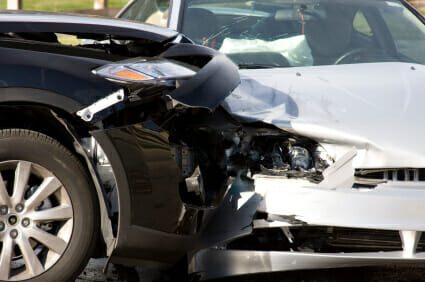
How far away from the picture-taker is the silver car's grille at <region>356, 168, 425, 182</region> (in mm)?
4512

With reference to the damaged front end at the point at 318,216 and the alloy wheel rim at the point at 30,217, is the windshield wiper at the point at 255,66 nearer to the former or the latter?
the damaged front end at the point at 318,216

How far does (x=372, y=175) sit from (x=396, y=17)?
2447 millimetres

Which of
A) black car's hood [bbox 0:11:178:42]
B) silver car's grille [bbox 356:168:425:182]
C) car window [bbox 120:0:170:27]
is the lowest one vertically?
silver car's grille [bbox 356:168:425:182]

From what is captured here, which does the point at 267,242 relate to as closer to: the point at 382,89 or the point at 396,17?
the point at 382,89

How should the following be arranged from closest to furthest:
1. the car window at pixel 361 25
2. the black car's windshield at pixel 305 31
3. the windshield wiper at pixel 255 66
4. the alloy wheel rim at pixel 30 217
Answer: the alloy wheel rim at pixel 30 217, the windshield wiper at pixel 255 66, the black car's windshield at pixel 305 31, the car window at pixel 361 25

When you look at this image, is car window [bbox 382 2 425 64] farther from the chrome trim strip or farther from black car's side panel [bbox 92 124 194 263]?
black car's side panel [bbox 92 124 194 263]

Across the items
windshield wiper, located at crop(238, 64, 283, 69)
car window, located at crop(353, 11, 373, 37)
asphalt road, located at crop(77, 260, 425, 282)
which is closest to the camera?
asphalt road, located at crop(77, 260, 425, 282)

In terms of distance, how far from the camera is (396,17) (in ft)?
22.0

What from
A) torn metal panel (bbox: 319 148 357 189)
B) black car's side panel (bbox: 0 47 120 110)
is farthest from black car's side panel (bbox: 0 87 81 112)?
torn metal panel (bbox: 319 148 357 189)

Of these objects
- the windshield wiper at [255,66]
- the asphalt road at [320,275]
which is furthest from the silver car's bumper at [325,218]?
the windshield wiper at [255,66]

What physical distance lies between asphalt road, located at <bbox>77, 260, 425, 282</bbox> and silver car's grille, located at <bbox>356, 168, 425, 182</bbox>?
898 millimetres

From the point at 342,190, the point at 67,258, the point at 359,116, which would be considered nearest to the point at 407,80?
the point at 359,116

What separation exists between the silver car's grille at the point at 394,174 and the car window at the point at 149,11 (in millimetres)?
2190

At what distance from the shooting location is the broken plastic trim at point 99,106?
13.5ft
